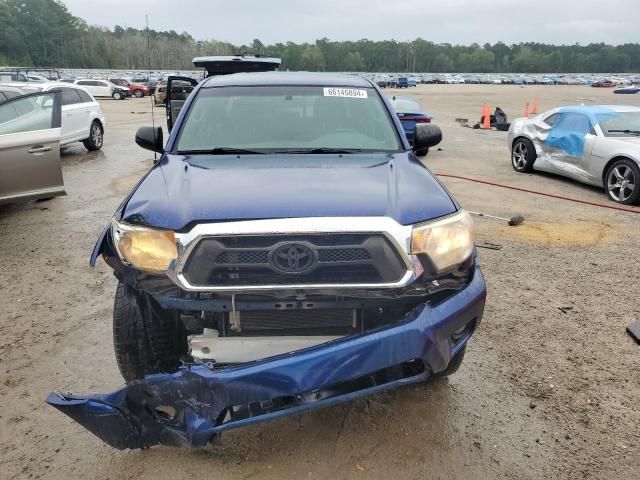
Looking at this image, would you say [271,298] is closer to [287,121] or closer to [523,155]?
[287,121]

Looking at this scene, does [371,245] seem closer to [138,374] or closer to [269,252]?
[269,252]

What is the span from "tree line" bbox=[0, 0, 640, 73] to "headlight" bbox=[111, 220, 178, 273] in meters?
78.8

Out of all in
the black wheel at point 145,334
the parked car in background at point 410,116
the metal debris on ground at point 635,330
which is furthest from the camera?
the parked car in background at point 410,116

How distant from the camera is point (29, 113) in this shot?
6.47 meters

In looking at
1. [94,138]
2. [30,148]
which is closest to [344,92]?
[30,148]

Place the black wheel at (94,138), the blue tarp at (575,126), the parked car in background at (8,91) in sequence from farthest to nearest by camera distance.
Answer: the black wheel at (94,138) → the parked car in background at (8,91) → the blue tarp at (575,126)

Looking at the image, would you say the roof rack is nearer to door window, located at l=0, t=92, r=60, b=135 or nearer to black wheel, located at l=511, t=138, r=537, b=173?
door window, located at l=0, t=92, r=60, b=135

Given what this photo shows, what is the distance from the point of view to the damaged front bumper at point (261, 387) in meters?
2.21

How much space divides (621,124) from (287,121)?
719cm

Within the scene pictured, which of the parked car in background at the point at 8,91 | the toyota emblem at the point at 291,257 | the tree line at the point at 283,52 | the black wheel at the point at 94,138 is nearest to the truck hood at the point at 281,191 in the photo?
the toyota emblem at the point at 291,257

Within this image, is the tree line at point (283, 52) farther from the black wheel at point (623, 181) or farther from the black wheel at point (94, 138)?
the black wheel at point (623, 181)

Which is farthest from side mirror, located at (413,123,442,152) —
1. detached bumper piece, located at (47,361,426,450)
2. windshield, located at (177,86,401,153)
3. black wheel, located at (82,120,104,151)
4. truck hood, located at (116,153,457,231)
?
black wheel, located at (82,120,104,151)

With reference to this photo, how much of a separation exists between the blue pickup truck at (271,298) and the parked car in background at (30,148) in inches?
161

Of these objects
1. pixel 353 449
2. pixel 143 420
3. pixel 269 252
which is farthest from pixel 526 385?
pixel 143 420
